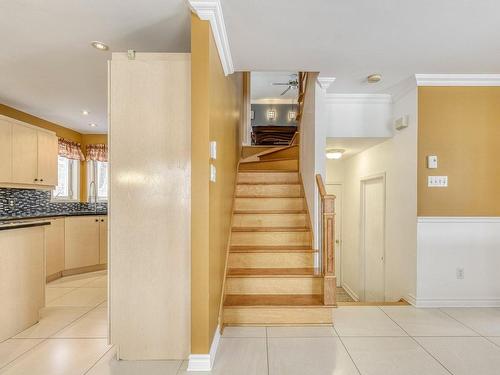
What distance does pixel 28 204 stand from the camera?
4.36 metres

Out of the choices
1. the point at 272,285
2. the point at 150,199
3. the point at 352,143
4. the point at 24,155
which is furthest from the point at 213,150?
the point at 24,155

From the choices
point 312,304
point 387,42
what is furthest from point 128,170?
point 387,42

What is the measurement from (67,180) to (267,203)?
396cm

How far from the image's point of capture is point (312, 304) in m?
2.55

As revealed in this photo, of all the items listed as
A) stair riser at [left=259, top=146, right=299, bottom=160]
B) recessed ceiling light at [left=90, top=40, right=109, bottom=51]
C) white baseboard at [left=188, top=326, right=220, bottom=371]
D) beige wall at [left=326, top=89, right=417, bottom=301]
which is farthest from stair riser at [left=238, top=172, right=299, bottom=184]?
white baseboard at [left=188, top=326, right=220, bottom=371]

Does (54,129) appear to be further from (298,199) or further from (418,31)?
(418,31)

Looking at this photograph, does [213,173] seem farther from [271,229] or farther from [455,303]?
[455,303]

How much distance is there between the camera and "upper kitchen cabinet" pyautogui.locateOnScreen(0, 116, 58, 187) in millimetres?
Answer: 3544

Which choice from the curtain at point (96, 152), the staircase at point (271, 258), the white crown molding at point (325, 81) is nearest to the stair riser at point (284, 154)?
the staircase at point (271, 258)

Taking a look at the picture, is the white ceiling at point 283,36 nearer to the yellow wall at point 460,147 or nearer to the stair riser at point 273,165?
the yellow wall at point 460,147

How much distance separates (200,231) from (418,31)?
222 centimetres

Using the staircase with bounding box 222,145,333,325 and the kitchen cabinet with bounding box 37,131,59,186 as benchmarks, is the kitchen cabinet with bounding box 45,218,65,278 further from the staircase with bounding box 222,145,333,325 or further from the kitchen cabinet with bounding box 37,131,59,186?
the staircase with bounding box 222,145,333,325

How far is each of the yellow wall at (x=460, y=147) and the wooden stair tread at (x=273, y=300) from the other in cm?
150

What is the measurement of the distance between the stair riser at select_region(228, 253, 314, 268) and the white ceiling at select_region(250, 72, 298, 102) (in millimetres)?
4206
